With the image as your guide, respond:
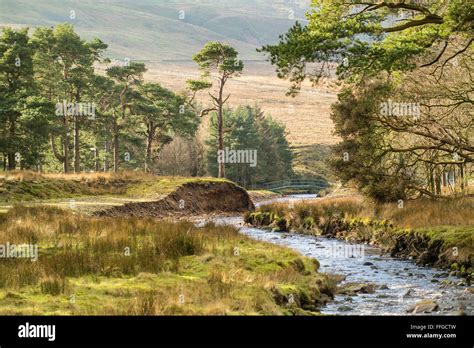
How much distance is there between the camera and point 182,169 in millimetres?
76875

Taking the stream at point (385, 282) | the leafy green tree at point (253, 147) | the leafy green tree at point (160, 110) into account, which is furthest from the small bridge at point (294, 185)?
the stream at point (385, 282)

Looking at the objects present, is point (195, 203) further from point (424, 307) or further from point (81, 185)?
point (424, 307)

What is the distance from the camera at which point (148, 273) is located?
11.8 meters

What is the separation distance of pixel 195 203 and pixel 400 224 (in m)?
19.5

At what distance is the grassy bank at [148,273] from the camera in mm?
9359

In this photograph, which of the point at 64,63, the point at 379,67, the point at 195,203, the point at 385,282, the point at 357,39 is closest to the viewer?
the point at 385,282

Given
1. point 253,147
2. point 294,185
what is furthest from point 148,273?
point 294,185

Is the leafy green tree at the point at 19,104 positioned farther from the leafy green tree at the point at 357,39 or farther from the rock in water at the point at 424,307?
the rock in water at the point at 424,307

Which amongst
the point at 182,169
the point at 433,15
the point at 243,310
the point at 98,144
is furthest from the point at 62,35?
the point at 243,310

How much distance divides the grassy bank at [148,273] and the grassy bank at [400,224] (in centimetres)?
483

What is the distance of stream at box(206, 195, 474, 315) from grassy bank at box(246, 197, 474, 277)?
2.16ft

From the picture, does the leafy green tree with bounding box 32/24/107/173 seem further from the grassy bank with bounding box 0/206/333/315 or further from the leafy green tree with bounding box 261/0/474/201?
the grassy bank with bounding box 0/206/333/315

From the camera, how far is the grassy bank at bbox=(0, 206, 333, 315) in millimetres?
9359
